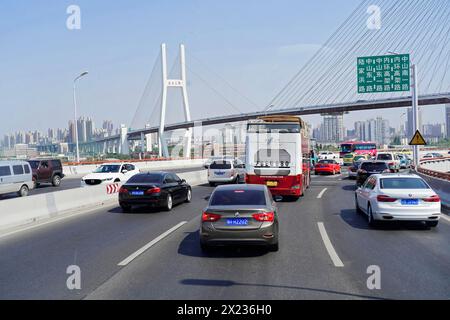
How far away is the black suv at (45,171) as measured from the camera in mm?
32281

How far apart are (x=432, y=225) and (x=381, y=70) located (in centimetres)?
2636

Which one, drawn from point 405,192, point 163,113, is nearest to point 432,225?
point 405,192

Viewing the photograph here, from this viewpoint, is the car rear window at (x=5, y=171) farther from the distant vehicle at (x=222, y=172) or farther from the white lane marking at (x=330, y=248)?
the white lane marking at (x=330, y=248)

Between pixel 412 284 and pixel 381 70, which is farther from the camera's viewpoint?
pixel 381 70

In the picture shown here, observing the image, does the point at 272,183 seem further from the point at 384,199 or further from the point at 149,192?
the point at 384,199

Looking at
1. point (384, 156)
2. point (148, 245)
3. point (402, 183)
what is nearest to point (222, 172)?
point (402, 183)

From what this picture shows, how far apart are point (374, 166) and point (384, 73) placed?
13.3 meters

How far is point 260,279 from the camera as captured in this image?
8.00m

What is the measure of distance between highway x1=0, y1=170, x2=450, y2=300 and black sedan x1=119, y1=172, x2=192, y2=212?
8.11ft

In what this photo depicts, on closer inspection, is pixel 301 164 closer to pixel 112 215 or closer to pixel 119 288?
pixel 112 215

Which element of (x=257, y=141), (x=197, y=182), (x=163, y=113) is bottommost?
(x=197, y=182)

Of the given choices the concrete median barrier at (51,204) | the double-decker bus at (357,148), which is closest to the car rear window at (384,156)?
the double-decker bus at (357,148)

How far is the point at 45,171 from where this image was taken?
32.6m

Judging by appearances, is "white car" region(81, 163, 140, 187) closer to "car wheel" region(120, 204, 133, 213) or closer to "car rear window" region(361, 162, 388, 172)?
"car wheel" region(120, 204, 133, 213)
